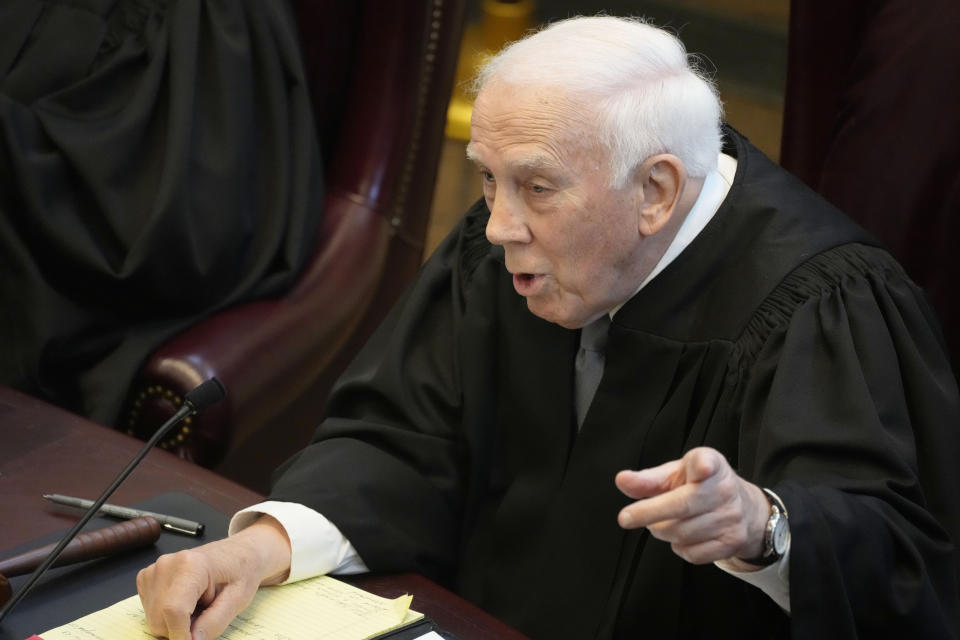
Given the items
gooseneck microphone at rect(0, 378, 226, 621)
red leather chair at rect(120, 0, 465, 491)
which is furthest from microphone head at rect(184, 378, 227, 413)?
red leather chair at rect(120, 0, 465, 491)

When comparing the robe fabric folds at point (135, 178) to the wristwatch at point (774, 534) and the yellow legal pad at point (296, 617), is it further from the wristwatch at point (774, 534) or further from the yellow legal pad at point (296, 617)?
the wristwatch at point (774, 534)

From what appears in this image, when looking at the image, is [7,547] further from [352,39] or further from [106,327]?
[352,39]

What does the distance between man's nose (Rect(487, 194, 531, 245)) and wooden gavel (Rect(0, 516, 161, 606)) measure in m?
0.55

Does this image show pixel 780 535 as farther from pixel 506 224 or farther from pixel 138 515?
pixel 138 515

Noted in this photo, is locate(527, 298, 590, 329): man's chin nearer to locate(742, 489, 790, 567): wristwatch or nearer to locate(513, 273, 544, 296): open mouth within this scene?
locate(513, 273, 544, 296): open mouth

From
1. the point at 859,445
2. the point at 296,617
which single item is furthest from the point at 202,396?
the point at 859,445

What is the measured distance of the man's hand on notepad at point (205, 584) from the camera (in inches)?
54.1

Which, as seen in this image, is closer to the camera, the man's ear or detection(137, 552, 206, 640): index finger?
detection(137, 552, 206, 640): index finger

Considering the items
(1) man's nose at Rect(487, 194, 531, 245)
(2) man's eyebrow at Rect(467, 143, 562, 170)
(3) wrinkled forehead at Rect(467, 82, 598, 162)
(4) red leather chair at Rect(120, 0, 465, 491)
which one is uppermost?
(3) wrinkled forehead at Rect(467, 82, 598, 162)

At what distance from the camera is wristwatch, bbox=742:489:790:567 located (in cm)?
139

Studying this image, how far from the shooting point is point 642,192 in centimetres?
167

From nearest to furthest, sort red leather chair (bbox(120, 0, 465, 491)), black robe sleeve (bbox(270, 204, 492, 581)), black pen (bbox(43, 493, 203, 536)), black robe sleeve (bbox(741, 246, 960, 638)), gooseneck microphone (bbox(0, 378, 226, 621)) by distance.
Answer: gooseneck microphone (bbox(0, 378, 226, 621))
black robe sleeve (bbox(741, 246, 960, 638))
black pen (bbox(43, 493, 203, 536))
black robe sleeve (bbox(270, 204, 492, 581))
red leather chair (bbox(120, 0, 465, 491))

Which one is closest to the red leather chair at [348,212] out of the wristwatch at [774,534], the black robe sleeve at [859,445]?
the black robe sleeve at [859,445]

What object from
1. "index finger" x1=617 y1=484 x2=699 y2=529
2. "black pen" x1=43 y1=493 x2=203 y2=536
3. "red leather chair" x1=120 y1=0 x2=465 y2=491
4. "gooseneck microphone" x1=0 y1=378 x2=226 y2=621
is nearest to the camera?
"index finger" x1=617 y1=484 x2=699 y2=529
